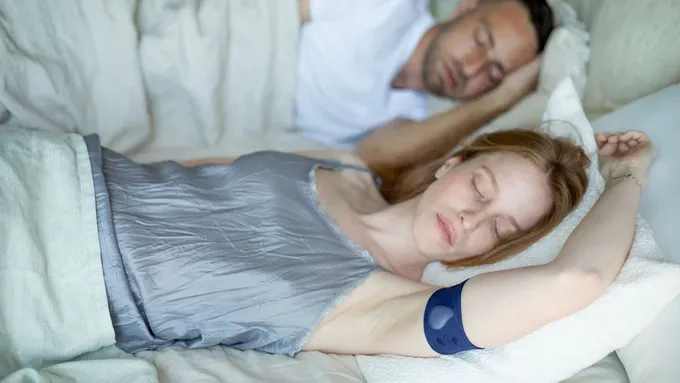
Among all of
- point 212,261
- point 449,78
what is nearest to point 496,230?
point 212,261

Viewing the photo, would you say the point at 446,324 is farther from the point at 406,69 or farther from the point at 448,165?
the point at 406,69

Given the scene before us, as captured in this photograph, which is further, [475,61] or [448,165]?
[475,61]

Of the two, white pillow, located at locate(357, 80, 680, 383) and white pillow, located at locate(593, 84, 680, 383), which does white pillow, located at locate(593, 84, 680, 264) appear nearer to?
white pillow, located at locate(593, 84, 680, 383)

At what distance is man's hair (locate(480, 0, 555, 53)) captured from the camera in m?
1.73

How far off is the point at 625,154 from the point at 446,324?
608mm

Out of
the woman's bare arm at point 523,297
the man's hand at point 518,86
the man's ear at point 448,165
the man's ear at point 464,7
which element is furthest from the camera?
the man's ear at point 464,7

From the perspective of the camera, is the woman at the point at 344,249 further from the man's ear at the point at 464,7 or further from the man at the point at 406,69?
the man's ear at the point at 464,7

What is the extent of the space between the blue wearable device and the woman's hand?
48cm

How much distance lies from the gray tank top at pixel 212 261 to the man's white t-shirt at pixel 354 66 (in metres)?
0.57

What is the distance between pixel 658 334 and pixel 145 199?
0.97 m

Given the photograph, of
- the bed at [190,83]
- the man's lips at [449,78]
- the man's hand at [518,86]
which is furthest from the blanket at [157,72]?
the man's hand at [518,86]

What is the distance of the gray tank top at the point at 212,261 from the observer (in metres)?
1.07

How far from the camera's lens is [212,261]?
1.10 m

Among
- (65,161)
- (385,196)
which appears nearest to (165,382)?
(65,161)
